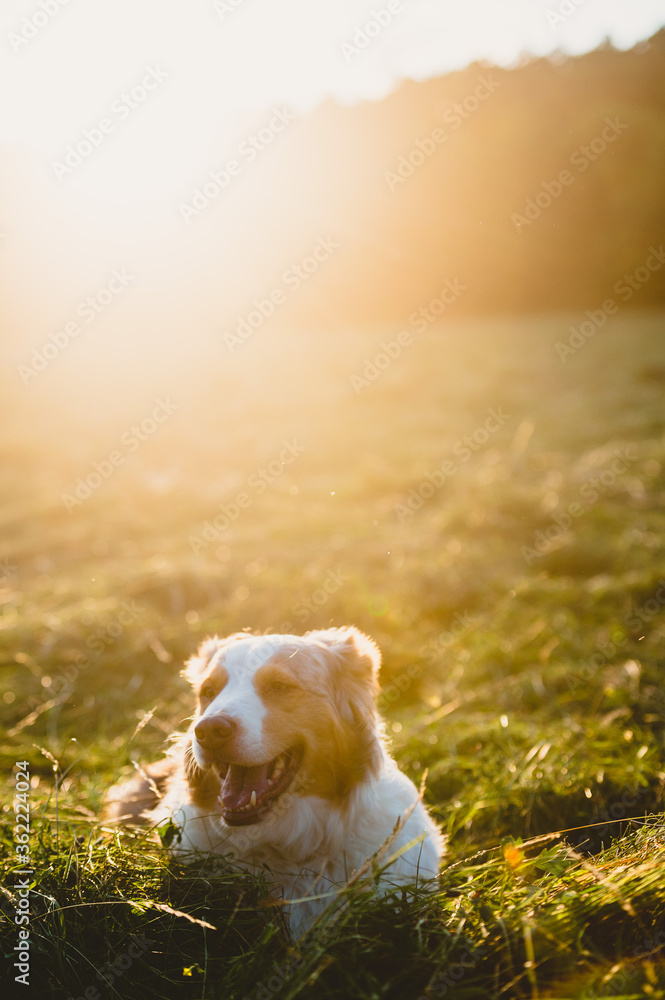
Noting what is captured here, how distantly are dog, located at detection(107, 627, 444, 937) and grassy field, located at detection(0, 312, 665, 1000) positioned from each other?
0.72 feet

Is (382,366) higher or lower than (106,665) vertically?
lower

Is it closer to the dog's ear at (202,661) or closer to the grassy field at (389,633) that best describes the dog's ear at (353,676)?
the dog's ear at (202,661)

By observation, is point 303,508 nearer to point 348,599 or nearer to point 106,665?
point 348,599

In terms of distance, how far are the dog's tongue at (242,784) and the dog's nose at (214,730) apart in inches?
8.1

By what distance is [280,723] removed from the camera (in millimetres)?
2605

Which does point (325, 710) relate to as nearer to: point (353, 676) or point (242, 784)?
point (353, 676)

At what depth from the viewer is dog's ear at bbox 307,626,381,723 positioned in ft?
9.37

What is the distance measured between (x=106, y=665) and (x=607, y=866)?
4481 mm

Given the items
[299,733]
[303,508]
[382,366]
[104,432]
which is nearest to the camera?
[299,733]

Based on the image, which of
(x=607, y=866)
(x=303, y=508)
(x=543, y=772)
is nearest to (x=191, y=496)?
(x=303, y=508)

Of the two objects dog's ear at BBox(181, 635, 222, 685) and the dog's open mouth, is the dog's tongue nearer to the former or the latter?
the dog's open mouth

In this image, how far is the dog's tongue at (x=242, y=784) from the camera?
254cm

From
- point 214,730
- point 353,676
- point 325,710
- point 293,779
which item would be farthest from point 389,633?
point 214,730

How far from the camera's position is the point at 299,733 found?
2.65 meters
